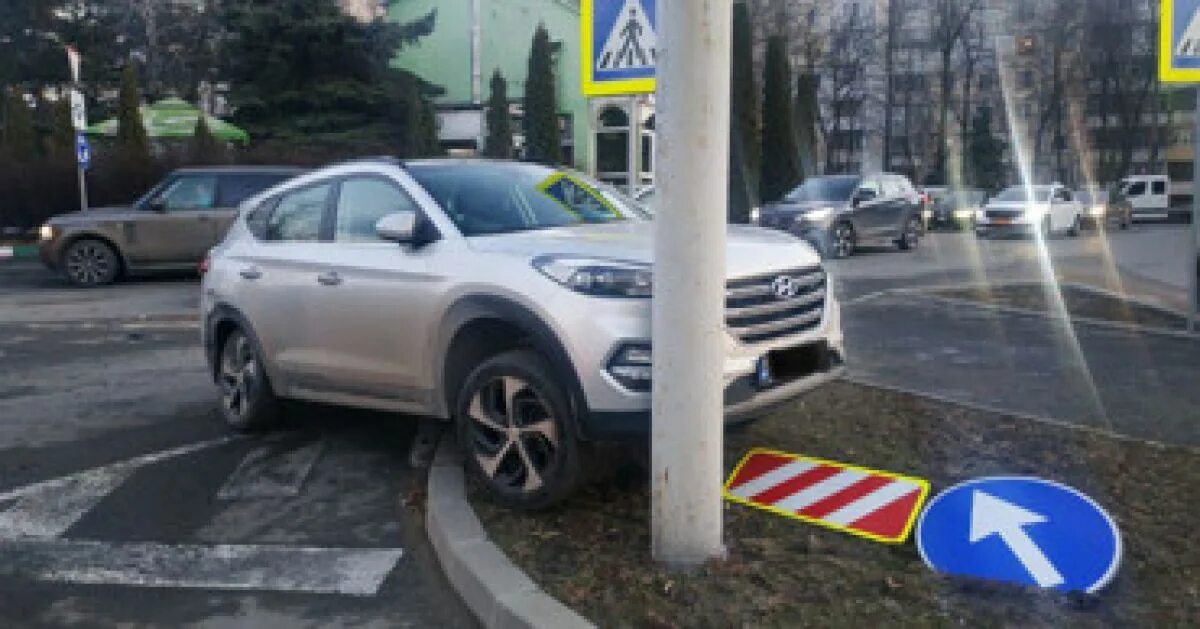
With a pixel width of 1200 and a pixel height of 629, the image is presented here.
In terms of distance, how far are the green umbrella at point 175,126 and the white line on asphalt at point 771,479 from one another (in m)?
23.1

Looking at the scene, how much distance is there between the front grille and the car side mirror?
5.55 ft

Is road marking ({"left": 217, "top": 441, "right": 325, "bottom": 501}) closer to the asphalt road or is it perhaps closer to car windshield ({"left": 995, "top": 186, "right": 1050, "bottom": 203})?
the asphalt road

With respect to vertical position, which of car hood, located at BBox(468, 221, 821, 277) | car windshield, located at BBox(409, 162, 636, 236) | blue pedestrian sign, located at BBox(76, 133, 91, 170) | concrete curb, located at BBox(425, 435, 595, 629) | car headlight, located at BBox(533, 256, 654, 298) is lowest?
concrete curb, located at BBox(425, 435, 595, 629)

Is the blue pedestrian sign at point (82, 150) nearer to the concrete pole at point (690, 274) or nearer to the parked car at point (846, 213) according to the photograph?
the parked car at point (846, 213)

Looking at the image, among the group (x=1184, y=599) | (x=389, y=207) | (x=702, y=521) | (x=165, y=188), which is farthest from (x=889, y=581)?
(x=165, y=188)

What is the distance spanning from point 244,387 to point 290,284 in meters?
0.98

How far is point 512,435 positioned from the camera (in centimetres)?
465

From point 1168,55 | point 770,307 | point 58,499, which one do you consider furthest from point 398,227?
point 1168,55

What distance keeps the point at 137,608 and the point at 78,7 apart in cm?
4193

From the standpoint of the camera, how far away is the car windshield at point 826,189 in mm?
21344

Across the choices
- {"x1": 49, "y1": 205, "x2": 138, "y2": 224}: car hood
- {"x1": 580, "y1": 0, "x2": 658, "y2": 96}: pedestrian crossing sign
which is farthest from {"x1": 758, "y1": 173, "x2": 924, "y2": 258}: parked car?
{"x1": 580, "y1": 0, "x2": 658, "y2": 96}: pedestrian crossing sign

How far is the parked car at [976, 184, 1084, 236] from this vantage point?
28.8 m

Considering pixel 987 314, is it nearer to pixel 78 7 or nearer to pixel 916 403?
pixel 916 403

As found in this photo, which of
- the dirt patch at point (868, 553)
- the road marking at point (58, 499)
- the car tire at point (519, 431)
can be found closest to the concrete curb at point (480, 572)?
the dirt patch at point (868, 553)
